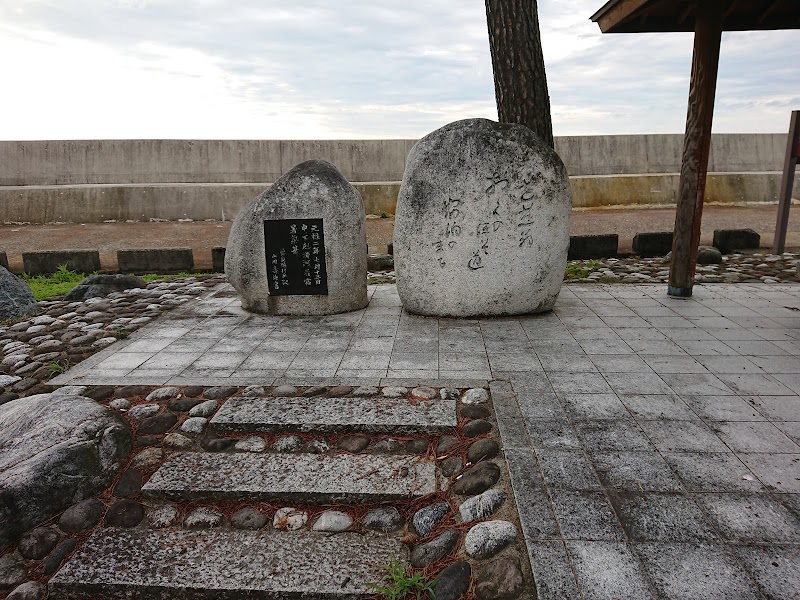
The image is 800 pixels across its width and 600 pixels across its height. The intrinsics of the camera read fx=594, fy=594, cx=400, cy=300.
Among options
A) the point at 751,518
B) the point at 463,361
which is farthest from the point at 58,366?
the point at 751,518

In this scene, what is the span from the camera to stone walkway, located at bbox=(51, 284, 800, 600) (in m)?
2.25

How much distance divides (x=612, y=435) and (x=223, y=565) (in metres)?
2.02

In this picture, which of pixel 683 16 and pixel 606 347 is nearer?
pixel 606 347

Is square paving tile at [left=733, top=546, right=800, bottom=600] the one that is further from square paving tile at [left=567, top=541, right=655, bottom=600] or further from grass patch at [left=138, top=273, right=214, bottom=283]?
grass patch at [left=138, top=273, right=214, bottom=283]

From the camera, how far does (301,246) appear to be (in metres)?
5.73

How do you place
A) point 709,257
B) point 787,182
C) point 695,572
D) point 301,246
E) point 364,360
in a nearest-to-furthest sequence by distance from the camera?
point 695,572 → point 364,360 → point 301,246 → point 709,257 → point 787,182

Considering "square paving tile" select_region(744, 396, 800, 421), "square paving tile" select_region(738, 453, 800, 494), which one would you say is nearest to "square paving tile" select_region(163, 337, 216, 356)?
"square paving tile" select_region(738, 453, 800, 494)

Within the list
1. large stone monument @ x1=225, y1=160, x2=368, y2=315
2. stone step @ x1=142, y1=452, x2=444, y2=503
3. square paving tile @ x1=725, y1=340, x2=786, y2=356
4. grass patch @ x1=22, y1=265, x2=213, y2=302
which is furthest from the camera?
grass patch @ x1=22, y1=265, x2=213, y2=302

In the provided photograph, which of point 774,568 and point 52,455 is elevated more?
point 52,455

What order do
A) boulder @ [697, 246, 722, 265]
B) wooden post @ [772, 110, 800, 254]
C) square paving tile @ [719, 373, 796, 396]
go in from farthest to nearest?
wooden post @ [772, 110, 800, 254], boulder @ [697, 246, 722, 265], square paving tile @ [719, 373, 796, 396]

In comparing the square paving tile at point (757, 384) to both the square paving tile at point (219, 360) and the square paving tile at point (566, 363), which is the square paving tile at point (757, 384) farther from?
the square paving tile at point (219, 360)

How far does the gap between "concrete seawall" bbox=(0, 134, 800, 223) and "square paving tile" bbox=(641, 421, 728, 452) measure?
10.3m

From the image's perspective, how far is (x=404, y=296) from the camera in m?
5.73

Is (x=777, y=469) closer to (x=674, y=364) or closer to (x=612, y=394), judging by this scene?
(x=612, y=394)
